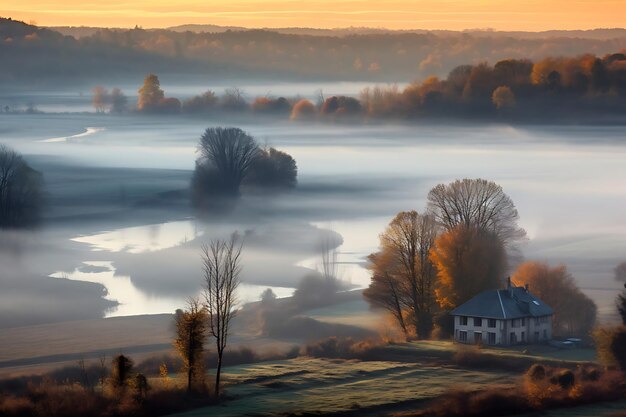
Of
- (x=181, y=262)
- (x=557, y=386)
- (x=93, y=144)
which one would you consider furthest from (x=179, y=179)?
(x=557, y=386)

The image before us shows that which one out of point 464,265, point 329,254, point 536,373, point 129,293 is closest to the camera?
point 536,373

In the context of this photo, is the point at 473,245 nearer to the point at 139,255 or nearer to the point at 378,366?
the point at 378,366

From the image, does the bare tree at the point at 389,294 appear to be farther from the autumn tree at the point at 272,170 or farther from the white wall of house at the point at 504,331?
the autumn tree at the point at 272,170

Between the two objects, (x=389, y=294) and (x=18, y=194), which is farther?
(x=18, y=194)

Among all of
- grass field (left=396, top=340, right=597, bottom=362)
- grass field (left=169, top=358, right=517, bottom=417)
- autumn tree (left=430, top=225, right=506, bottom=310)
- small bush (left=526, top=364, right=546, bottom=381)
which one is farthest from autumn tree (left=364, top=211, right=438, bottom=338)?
small bush (left=526, top=364, right=546, bottom=381)

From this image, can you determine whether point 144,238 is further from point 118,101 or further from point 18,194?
point 118,101

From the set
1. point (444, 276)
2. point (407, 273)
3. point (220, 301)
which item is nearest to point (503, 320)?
point (444, 276)
